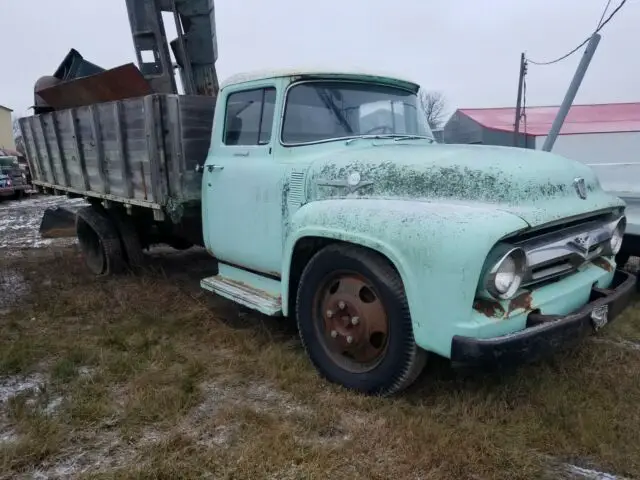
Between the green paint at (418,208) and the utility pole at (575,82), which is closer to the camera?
the green paint at (418,208)

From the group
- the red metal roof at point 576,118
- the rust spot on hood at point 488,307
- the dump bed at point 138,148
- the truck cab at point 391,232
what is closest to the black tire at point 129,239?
the dump bed at point 138,148

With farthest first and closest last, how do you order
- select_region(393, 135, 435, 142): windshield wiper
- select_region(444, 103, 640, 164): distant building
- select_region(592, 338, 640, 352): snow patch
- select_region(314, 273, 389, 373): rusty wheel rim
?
select_region(444, 103, 640, 164): distant building → select_region(393, 135, 435, 142): windshield wiper → select_region(592, 338, 640, 352): snow patch → select_region(314, 273, 389, 373): rusty wheel rim

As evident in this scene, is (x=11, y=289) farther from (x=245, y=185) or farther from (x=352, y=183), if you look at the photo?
(x=352, y=183)

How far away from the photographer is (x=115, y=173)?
18.6 feet

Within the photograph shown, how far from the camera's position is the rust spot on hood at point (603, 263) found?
11.9 feet

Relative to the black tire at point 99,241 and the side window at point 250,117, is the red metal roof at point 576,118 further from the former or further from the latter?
the side window at point 250,117

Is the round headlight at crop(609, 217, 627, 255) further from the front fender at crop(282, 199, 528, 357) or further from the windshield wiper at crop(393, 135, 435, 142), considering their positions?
the windshield wiper at crop(393, 135, 435, 142)

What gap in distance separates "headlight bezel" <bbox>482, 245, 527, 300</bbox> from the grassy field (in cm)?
74

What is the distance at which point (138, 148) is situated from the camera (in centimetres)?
511

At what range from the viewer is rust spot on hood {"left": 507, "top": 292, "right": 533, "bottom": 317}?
2.82 meters

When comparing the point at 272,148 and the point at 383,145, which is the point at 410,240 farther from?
the point at 272,148

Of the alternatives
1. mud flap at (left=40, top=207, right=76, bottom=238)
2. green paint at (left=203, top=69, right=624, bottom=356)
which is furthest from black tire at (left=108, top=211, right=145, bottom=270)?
green paint at (left=203, top=69, right=624, bottom=356)

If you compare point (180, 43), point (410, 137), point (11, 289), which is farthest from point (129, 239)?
point (410, 137)

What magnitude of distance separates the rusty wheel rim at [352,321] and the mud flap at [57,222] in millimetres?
5424
